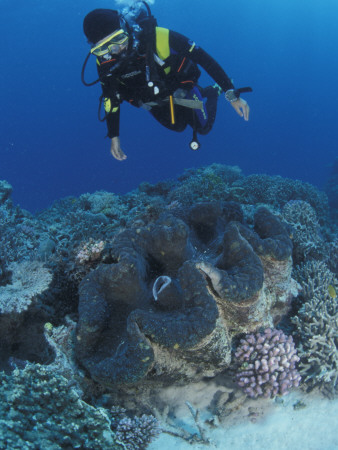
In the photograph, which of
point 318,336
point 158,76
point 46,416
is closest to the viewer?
point 46,416

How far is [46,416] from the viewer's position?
2287 mm

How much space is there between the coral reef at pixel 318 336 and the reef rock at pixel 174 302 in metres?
0.28

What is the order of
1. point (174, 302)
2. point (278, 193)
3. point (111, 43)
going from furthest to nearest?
point (278, 193), point (111, 43), point (174, 302)

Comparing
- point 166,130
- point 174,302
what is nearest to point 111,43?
point 174,302

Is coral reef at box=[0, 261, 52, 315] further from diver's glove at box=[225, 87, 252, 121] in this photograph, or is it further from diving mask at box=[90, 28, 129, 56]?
diver's glove at box=[225, 87, 252, 121]

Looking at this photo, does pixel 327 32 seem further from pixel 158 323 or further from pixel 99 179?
pixel 158 323

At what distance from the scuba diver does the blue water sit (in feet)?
220

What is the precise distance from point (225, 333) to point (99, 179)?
10693cm

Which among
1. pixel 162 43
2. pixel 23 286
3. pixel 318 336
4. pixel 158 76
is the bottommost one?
pixel 23 286

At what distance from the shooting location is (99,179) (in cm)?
10475

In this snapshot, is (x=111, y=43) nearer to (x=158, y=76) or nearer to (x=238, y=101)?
(x=158, y=76)

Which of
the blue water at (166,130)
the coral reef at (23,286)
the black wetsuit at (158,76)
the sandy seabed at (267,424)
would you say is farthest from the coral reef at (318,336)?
the blue water at (166,130)

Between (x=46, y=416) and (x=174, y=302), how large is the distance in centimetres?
154

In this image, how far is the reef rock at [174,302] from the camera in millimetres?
2551
